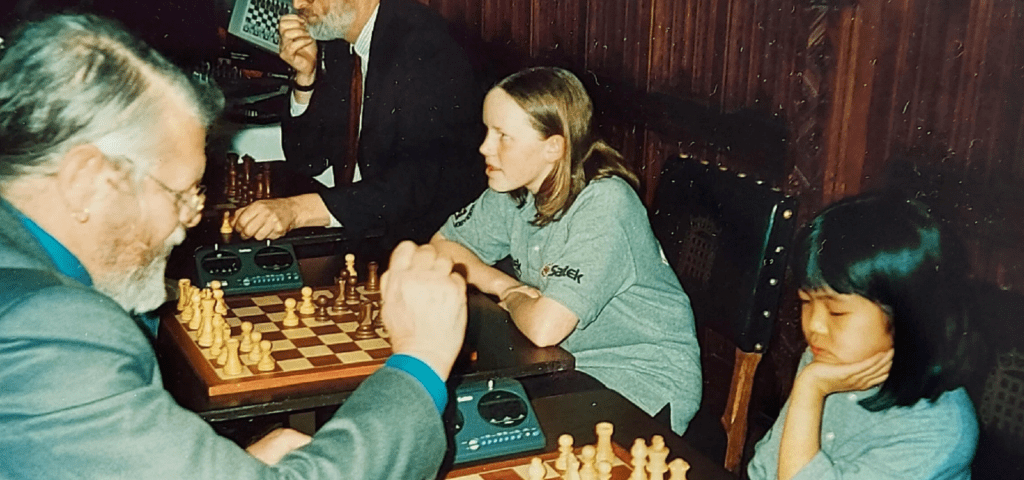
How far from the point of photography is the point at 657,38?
3305 mm

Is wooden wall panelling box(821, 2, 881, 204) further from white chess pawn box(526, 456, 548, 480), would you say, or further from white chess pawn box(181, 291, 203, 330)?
white chess pawn box(181, 291, 203, 330)

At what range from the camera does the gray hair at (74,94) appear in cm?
115

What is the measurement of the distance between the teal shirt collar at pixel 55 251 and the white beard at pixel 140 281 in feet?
0.13

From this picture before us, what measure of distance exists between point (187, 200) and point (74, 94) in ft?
0.71

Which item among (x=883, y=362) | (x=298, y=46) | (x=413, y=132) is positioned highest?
(x=298, y=46)

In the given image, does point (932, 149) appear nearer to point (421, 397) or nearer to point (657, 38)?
point (657, 38)

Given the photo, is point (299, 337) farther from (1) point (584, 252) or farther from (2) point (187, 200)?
(2) point (187, 200)

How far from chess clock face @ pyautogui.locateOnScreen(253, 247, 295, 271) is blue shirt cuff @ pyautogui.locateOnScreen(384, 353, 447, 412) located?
1328mm

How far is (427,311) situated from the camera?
129 centimetres

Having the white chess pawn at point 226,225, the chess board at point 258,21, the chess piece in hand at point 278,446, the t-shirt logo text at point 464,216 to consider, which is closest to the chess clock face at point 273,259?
the white chess pawn at point 226,225

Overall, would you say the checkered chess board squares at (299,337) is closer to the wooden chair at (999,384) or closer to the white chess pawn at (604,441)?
the white chess pawn at (604,441)

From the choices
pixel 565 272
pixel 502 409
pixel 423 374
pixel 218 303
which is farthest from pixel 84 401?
pixel 565 272

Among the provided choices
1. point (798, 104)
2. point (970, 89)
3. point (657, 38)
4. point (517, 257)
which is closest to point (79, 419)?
point (517, 257)

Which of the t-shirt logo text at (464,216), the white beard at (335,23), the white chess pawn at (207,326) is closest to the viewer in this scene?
the white chess pawn at (207,326)
